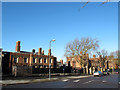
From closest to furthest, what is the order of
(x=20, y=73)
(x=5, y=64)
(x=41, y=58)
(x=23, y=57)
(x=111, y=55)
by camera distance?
1. (x=20, y=73)
2. (x=5, y=64)
3. (x=23, y=57)
4. (x=41, y=58)
5. (x=111, y=55)

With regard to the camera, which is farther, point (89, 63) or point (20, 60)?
point (89, 63)

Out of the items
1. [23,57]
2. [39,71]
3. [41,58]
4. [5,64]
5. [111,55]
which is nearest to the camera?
[39,71]

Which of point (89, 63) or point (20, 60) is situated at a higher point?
point (20, 60)

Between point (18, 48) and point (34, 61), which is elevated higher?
point (18, 48)

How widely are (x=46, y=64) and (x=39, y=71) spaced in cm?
1719

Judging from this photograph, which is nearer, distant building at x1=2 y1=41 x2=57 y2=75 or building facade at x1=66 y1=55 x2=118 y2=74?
distant building at x1=2 y1=41 x2=57 y2=75

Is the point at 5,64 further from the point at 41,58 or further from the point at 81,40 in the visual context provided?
the point at 81,40

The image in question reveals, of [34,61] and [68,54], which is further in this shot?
[34,61]

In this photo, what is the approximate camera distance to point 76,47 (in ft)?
161

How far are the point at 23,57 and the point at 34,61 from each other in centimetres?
467

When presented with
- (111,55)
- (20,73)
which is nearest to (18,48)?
(20,73)

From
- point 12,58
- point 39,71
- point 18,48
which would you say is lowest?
point 39,71

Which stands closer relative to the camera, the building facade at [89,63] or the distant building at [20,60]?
the distant building at [20,60]

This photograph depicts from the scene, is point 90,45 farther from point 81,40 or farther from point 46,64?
point 46,64
